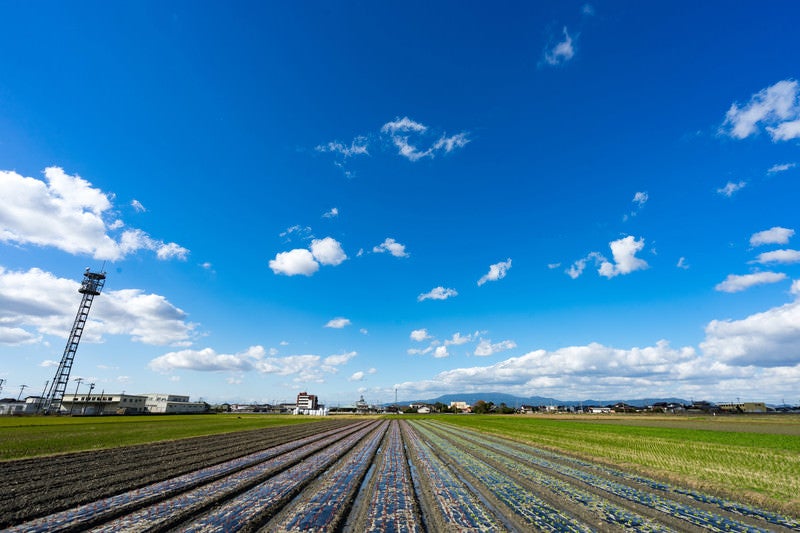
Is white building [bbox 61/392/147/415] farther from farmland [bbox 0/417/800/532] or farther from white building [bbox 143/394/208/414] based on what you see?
farmland [bbox 0/417/800/532]

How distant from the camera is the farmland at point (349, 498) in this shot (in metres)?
11.6

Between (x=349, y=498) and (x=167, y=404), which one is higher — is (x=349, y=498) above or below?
below

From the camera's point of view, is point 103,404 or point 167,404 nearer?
point 103,404

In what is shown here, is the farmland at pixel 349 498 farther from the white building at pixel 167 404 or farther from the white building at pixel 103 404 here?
the white building at pixel 167 404

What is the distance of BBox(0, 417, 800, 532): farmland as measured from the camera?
11.6 meters

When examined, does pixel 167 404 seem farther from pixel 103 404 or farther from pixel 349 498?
pixel 349 498

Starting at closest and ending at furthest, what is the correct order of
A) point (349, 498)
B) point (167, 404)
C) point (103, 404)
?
point (349, 498)
point (103, 404)
point (167, 404)

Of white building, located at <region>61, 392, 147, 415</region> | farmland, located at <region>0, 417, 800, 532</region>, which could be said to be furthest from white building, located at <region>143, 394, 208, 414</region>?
farmland, located at <region>0, 417, 800, 532</region>

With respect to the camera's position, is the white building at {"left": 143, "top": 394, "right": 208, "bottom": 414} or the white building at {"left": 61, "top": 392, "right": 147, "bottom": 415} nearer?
the white building at {"left": 61, "top": 392, "right": 147, "bottom": 415}

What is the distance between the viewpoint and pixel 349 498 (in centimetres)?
1480

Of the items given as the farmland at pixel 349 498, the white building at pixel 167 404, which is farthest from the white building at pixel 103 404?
the farmland at pixel 349 498

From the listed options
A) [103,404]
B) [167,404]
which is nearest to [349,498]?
[103,404]

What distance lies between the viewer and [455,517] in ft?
40.9

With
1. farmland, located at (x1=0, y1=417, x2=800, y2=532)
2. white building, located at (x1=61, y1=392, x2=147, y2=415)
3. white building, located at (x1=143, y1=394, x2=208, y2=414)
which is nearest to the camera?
farmland, located at (x1=0, y1=417, x2=800, y2=532)
